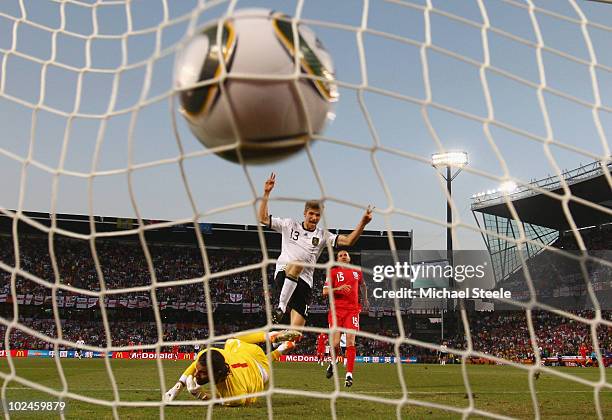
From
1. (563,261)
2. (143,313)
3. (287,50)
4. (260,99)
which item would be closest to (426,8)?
(287,50)

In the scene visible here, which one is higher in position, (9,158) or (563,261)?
(9,158)

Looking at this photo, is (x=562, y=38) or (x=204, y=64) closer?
(x=204, y=64)

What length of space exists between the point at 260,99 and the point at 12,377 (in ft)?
5.60

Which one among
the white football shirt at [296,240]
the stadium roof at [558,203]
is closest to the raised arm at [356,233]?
the white football shirt at [296,240]

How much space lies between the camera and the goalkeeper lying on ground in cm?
485

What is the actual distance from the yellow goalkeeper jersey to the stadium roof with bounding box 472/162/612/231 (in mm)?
19576

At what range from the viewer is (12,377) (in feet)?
9.50

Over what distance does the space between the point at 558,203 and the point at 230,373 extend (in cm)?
2102

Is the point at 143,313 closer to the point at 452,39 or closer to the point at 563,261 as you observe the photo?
the point at 563,261

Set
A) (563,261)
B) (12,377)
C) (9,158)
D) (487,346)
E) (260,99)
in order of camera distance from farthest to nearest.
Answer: (487,346)
(563,261)
(9,158)
(12,377)
(260,99)

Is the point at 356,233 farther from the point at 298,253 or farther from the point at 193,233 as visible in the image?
the point at 193,233

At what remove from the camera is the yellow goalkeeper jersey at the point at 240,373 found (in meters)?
5.02

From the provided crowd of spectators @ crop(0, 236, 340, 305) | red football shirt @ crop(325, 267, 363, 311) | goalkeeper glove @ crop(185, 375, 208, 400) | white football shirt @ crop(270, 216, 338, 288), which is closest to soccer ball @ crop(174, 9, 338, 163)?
white football shirt @ crop(270, 216, 338, 288)

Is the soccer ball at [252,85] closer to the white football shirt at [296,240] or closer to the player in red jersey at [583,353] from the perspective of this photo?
the white football shirt at [296,240]
